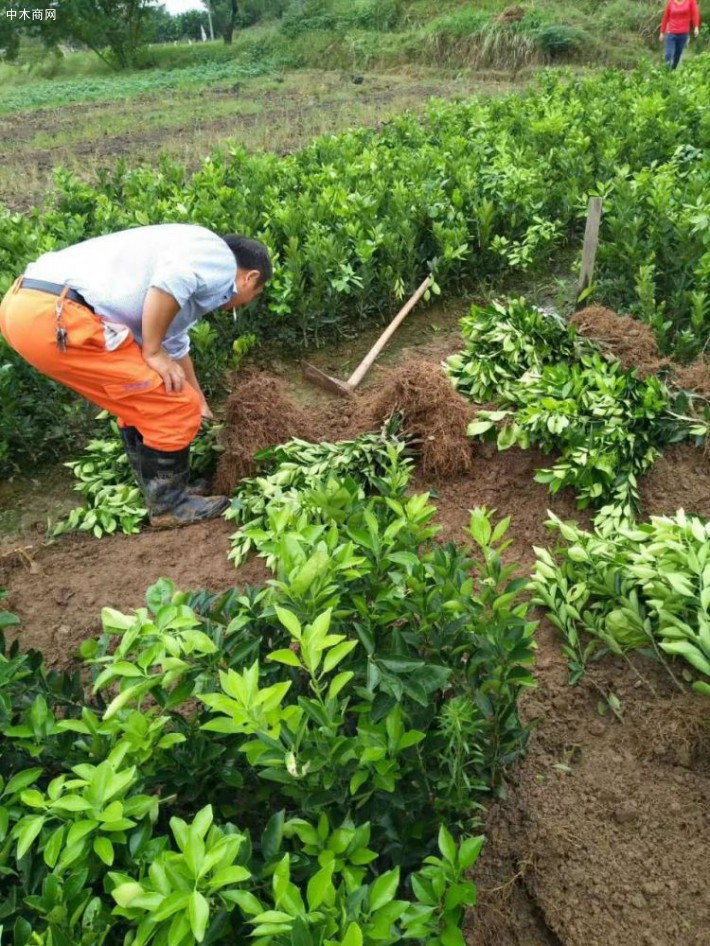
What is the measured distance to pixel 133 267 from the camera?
3469 millimetres

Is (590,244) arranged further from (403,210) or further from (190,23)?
(190,23)

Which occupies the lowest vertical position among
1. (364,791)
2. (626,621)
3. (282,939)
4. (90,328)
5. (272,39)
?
(626,621)

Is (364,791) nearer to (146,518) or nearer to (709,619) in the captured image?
(709,619)

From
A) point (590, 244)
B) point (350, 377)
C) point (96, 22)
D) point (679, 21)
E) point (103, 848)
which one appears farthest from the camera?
point (96, 22)

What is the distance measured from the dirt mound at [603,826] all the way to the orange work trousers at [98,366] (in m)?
2.20

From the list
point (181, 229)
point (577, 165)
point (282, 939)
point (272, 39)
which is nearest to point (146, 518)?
point (181, 229)

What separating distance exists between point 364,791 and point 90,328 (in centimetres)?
252

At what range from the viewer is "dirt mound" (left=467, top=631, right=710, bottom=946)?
209 cm

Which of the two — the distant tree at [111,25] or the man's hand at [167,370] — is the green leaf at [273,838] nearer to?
the man's hand at [167,370]

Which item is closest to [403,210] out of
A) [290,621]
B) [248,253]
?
[248,253]

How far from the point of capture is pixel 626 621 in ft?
9.04

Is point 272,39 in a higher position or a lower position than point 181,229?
higher

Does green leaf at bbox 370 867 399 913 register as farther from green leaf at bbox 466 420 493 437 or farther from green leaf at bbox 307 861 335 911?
green leaf at bbox 466 420 493 437

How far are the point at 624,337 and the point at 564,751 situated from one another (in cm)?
256
